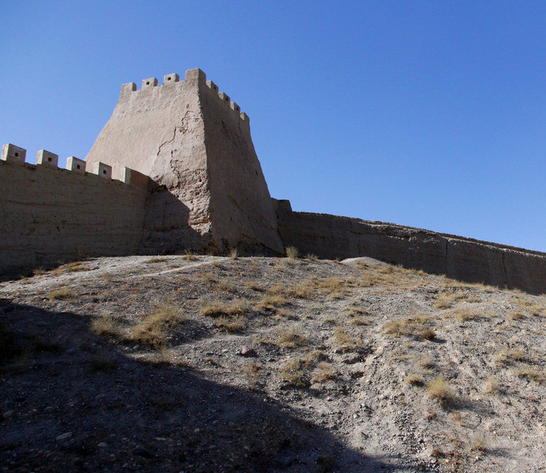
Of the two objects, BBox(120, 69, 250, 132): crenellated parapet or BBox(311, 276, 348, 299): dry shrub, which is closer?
Answer: BBox(311, 276, 348, 299): dry shrub

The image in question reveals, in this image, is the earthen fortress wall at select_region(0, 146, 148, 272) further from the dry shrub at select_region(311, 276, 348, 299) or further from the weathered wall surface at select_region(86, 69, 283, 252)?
the dry shrub at select_region(311, 276, 348, 299)

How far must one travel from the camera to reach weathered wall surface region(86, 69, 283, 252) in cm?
1477

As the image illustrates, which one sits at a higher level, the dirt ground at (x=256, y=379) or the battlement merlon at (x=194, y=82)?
the battlement merlon at (x=194, y=82)

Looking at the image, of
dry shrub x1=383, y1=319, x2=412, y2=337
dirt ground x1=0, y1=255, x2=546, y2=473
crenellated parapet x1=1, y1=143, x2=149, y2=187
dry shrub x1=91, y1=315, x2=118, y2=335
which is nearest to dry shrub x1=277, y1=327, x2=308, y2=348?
dirt ground x1=0, y1=255, x2=546, y2=473

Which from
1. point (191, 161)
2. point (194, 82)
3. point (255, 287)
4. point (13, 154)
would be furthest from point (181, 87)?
point (255, 287)

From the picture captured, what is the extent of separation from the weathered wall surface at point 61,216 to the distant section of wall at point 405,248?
7299 millimetres

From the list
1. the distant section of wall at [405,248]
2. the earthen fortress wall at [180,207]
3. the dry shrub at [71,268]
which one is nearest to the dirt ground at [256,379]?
the dry shrub at [71,268]

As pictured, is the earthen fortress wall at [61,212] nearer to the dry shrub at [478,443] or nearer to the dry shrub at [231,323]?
the dry shrub at [231,323]

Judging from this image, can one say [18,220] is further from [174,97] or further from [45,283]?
[174,97]

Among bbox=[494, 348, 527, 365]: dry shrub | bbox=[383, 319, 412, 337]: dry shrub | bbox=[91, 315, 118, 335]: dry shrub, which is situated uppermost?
bbox=[383, 319, 412, 337]: dry shrub

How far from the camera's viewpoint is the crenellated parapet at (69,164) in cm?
1268

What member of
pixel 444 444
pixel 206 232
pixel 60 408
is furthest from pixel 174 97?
pixel 444 444

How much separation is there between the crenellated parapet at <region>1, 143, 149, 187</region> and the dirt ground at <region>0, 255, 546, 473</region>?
3.99m

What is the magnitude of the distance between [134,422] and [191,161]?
11099 millimetres
